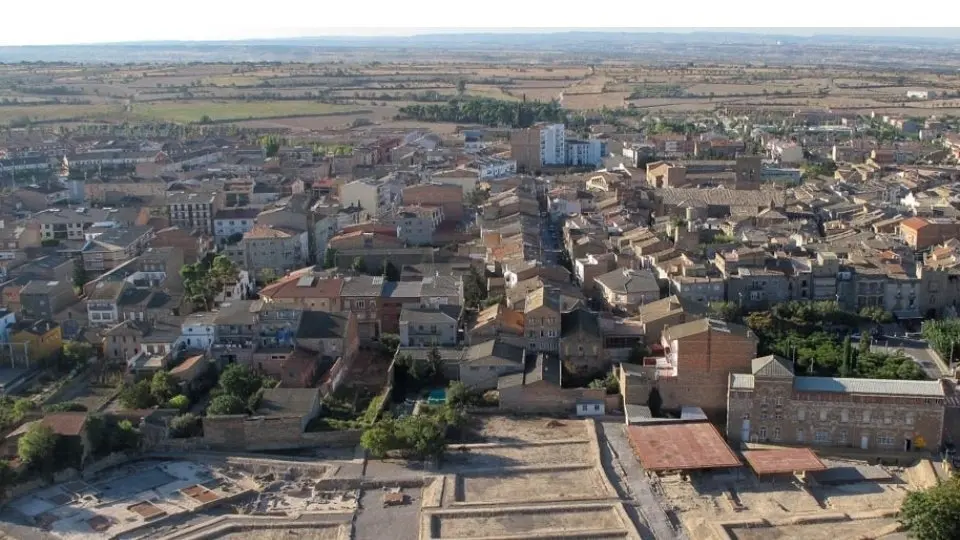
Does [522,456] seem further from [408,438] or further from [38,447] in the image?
[38,447]

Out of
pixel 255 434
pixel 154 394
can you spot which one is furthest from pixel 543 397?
pixel 154 394

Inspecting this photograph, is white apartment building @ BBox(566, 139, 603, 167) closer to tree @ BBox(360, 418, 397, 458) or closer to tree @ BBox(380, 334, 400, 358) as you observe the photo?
tree @ BBox(380, 334, 400, 358)

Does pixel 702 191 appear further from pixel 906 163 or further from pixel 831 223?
pixel 906 163

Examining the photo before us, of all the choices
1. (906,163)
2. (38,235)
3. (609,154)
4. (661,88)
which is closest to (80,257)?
(38,235)

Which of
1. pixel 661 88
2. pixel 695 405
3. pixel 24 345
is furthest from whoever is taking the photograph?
pixel 661 88

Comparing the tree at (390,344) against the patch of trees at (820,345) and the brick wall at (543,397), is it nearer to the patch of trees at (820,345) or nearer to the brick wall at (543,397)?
the brick wall at (543,397)

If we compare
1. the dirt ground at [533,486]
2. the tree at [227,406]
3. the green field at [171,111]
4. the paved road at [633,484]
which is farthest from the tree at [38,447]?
the green field at [171,111]
